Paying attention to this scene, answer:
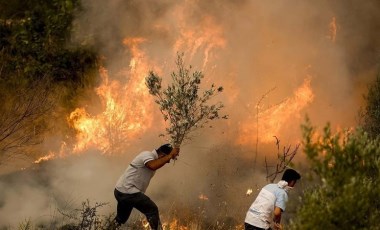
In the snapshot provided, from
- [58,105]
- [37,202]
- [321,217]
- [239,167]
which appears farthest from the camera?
[58,105]

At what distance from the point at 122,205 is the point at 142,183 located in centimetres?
52

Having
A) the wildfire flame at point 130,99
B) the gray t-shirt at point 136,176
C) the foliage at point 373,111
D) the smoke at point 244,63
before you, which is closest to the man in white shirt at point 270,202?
the gray t-shirt at point 136,176

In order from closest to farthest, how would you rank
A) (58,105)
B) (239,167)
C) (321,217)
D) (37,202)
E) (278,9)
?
(321,217)
(37,202)
(239,167)
(278,9)
(58,105)

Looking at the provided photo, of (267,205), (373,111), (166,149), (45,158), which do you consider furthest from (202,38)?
(267,205)

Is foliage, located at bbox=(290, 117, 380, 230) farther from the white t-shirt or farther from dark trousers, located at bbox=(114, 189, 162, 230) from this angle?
dark trousers, located at bbox=(114, 189, 162, 230)

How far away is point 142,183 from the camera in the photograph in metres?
8.89

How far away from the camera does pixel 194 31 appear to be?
47.8ft

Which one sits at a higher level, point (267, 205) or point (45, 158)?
point (45, 158)

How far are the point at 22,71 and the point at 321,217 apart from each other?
14.0 m

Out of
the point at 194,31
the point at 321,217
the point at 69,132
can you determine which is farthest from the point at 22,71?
the point at 321,217

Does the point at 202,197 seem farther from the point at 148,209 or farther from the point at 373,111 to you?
the point at 373,111

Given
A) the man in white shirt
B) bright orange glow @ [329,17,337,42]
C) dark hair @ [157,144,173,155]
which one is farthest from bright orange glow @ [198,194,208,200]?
bright orange glow @ [329,17,337,42]

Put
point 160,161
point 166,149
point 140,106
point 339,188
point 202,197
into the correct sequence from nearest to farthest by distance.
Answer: point 339,188
point 160,161
point 166,149
point 202,197
point 140,106

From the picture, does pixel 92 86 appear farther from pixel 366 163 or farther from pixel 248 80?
pixel 366 163
